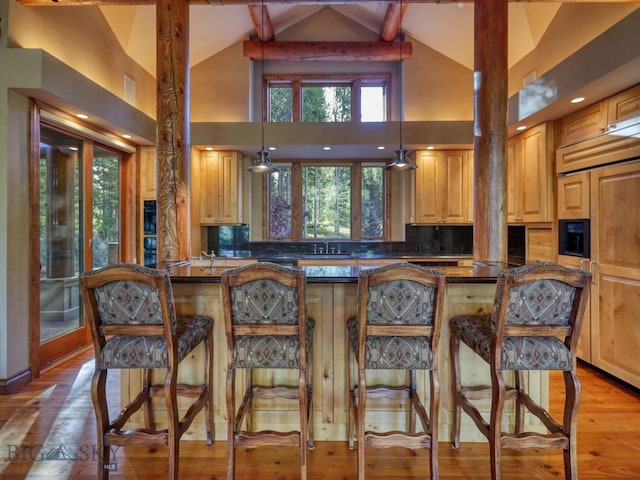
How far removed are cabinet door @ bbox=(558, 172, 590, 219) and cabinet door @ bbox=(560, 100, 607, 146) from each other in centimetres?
35

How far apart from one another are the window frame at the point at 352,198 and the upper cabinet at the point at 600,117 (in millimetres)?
2308

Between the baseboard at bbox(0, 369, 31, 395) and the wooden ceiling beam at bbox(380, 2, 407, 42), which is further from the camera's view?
the wooden ceiling beam at bbox(380, 2, 407, 42)

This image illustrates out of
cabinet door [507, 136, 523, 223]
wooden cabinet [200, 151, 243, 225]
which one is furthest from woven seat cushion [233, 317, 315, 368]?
cabinet door [507, 136, 523, 223]

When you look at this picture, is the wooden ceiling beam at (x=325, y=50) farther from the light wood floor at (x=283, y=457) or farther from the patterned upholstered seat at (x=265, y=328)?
the light wood floor at (x=283, y=457)

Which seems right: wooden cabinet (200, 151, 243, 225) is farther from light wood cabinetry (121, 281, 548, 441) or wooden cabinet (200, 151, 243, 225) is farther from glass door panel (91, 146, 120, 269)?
light wood cabinetry (121, 281, 548, 441)

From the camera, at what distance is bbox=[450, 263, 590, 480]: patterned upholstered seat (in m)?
1.50

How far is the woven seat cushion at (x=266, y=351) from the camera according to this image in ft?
5.27

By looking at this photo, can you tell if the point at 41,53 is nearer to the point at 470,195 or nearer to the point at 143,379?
the point at 143,379

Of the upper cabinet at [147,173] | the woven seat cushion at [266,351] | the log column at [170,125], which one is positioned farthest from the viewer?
the upper cabinet at [147,173]

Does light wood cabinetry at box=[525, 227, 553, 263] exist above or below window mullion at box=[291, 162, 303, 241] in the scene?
below

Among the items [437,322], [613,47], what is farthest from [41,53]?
[613,47]

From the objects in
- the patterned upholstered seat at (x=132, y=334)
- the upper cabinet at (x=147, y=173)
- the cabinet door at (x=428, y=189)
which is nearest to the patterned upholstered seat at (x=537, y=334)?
the patterned upholstered seat at (x=132, y=334)

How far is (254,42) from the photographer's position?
477cm

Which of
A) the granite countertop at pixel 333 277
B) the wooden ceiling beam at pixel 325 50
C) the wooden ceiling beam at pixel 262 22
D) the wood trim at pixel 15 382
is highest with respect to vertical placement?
the wooden ceiling beam at pixel 262 22
